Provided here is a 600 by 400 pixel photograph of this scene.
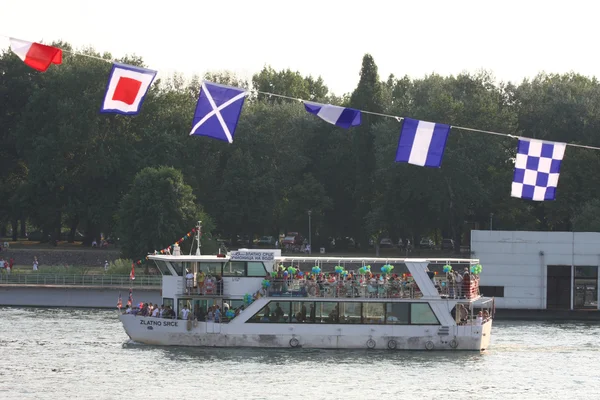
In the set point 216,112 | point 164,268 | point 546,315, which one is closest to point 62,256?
point 546,315

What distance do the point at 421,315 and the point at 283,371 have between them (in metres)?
9.41

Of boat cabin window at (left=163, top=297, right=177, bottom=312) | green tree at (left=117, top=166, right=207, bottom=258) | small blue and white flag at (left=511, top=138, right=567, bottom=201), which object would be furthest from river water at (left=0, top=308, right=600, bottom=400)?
green tree at (left=117, top=166, right=207, bottom=258)

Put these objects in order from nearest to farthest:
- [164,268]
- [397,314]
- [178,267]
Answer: [397,314], [178,267], [164,268]

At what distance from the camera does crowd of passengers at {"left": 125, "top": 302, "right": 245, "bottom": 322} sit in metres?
60.2

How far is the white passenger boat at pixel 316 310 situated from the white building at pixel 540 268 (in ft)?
66.0

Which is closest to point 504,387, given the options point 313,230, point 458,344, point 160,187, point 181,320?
point 458,344

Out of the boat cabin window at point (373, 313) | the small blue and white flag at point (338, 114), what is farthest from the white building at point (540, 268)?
the small blue and white flag at point (338, 114)

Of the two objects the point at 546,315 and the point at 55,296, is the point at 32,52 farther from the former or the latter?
the point at 546,315

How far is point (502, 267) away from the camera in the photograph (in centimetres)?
8100

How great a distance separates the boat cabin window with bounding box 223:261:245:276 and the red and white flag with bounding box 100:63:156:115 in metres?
15.3

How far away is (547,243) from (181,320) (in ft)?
100

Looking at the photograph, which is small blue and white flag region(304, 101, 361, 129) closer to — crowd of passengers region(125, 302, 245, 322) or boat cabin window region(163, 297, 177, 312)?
crowd of passengers region(125, 302, 245, 322)

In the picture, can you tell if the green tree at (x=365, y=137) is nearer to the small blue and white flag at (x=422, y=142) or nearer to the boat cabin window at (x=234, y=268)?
the boat cabin window at (x=234, y=268)

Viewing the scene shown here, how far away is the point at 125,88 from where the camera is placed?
156 feet
